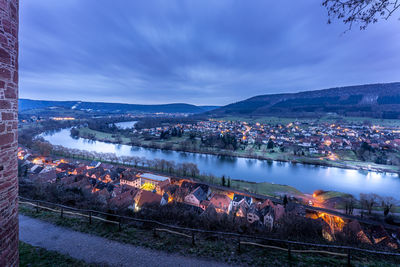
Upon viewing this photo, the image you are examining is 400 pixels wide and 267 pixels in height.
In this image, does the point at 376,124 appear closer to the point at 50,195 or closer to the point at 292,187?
the point at 292,187

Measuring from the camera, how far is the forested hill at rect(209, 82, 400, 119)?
246 ft

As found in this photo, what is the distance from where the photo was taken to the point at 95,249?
10.3 ft

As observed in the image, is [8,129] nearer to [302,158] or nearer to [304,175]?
[304,175]

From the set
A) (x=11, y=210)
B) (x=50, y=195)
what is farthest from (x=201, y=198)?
(x=11, y=210)

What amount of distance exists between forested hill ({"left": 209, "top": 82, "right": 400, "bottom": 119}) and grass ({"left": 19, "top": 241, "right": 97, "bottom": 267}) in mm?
93765

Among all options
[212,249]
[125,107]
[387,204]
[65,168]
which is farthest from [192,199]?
[125,107]

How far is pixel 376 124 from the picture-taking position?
57375 mm

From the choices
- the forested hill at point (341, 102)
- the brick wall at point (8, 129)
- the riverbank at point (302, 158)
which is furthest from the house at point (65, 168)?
the forested hill at point (341, 102)

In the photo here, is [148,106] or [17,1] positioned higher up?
[148,106]

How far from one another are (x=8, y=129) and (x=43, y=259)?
2673mm

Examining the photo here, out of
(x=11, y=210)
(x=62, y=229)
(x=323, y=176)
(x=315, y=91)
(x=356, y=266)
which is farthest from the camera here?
(x=315, y=91)

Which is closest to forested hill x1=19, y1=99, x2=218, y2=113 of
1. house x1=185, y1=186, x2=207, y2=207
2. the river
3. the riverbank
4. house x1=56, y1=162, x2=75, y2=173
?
the riverbank

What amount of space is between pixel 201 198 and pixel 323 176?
57.5 ft

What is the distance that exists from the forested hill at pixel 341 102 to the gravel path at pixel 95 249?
303 feet
